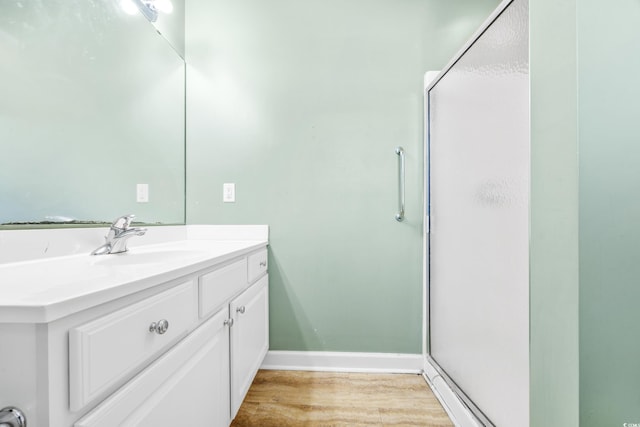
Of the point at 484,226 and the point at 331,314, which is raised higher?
the point at 484,226

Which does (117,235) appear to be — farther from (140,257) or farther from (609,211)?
(609,211)

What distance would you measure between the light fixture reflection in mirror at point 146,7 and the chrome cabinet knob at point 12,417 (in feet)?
5.01

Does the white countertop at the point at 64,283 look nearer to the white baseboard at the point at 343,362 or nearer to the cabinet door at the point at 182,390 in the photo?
the cabinet door at the point at 182,390

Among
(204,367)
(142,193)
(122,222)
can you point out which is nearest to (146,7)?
(142,193)

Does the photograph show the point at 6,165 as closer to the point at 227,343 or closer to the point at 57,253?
the point at 57,253

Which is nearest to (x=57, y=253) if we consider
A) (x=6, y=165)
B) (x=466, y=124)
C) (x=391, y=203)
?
(x=6, y=165)

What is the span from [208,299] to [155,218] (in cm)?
79

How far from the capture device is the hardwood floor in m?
1.20

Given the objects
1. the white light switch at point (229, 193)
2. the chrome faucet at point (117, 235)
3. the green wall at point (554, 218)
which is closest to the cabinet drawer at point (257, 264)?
the white light switch at point (229, 193)

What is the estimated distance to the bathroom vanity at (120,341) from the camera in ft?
1.27

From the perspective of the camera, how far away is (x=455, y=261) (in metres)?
1.23

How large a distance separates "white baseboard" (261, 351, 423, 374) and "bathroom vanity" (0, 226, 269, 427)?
22.4 inches

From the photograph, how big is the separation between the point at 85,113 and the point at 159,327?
92 centimetres

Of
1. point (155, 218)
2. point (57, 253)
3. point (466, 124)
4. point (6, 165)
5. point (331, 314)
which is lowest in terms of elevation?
point (331, 314)
